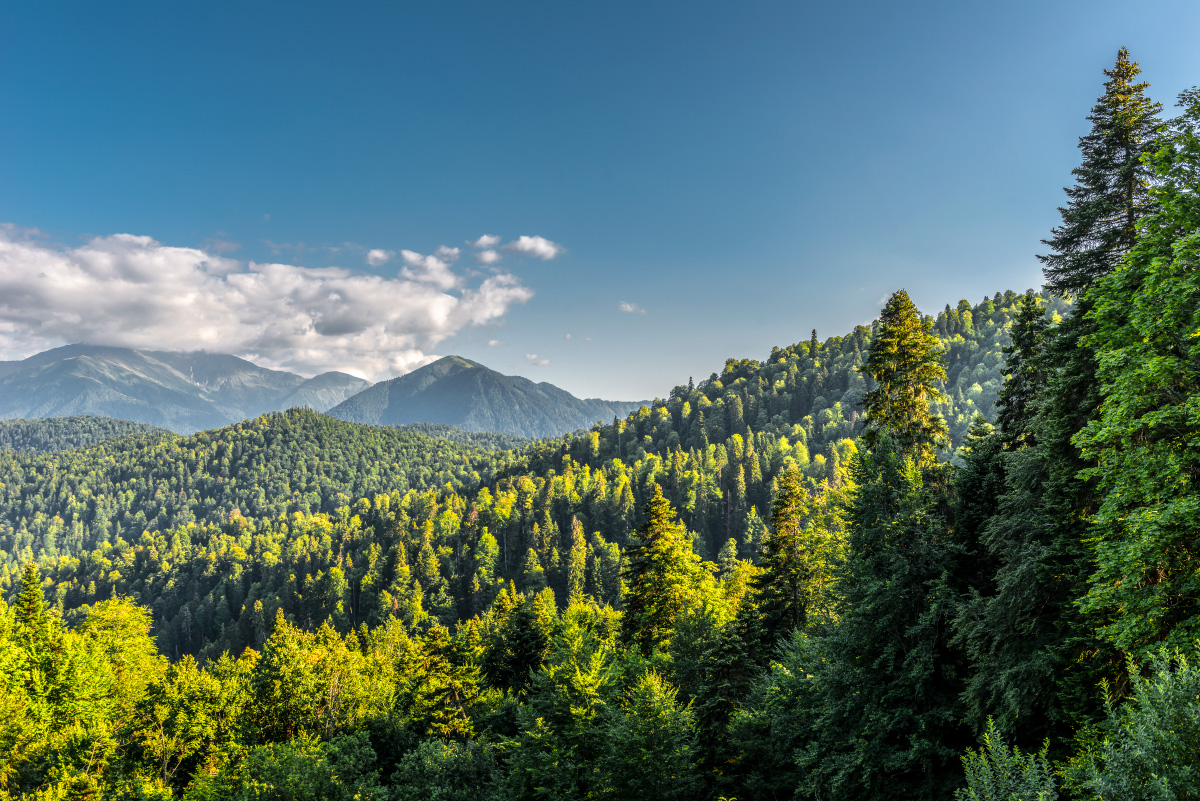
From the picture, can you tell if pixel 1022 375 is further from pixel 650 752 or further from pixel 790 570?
pixel 650 752

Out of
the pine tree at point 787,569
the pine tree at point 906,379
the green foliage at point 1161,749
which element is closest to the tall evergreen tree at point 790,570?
the pine tree at point 787,569

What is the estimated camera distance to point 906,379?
23.1 m

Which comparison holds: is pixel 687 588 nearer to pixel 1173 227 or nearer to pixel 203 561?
pixel 1173 227

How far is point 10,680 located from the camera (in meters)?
28.0

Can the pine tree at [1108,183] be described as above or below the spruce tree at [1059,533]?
above

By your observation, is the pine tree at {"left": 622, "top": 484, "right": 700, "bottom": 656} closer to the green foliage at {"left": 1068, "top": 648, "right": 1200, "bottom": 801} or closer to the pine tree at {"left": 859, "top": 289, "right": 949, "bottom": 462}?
the pine tree at {"left": 859, "top": 289, "right": 949, "bottom": 462}

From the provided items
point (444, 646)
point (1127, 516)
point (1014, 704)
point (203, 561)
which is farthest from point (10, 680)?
point (203, 561)

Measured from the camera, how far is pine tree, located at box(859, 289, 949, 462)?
22.9m

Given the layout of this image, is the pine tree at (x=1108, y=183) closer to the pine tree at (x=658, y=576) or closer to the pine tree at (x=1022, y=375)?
the pine tree at (x=1022, y=375)

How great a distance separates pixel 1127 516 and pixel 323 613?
142437 mm

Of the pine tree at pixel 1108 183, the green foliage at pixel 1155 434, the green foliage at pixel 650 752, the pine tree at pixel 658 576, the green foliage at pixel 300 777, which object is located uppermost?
the pine tree at pixel 1108 183

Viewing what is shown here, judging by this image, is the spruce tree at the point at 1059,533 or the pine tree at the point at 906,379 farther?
the pine tree at the point at 906,379

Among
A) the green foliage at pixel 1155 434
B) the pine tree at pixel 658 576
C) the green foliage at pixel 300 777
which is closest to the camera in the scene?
the green foliage at pixel 1155 434

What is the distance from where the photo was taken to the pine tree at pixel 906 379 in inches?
901
